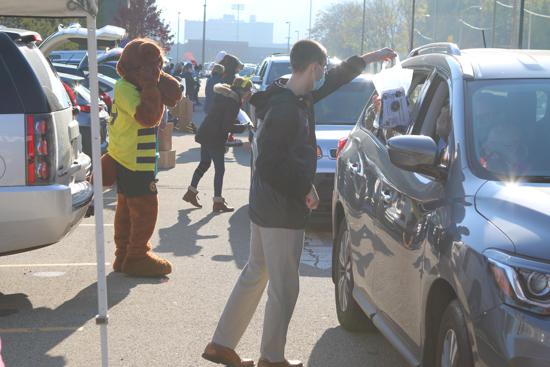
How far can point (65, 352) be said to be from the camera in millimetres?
6336

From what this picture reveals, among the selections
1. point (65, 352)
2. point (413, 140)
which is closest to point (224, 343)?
point (65, 352)

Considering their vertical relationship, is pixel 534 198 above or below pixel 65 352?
above

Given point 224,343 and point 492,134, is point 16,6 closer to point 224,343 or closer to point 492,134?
point 224,343

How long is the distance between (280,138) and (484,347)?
181 centimetres

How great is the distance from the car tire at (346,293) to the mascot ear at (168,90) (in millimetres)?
2140

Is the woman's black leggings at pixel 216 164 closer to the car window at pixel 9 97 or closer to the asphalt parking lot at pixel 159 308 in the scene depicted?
the asphalt parking lot at pixel 159 308

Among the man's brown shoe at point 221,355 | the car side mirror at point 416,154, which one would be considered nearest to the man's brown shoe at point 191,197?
the man's brown shoe at point 221,355

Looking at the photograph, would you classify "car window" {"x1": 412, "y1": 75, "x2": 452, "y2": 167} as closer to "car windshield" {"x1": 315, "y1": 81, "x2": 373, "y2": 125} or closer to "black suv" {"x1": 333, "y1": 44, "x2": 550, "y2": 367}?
"black suv" {"x1": 333, "y1": 44, "x2": 550, "y2": 367}

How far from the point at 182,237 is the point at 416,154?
603 centimetres

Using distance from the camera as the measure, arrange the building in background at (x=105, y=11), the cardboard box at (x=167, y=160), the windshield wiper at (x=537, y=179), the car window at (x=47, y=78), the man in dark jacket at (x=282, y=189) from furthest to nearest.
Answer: the building in background at (x=105, y=11) → the cardboard box at (x=167, y=160) → the car window at (x=47, y=78) → the man in dark jacket at (x=282, y=189) → the windshield wiper at (x=537, y=179)

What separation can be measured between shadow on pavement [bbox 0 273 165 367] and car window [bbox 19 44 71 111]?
4.68 ft

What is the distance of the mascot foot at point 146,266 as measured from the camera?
848cm

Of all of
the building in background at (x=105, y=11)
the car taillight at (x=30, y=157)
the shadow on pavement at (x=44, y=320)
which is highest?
the building in background at (x=105, y=11)

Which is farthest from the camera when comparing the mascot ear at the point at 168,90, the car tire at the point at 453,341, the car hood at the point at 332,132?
the car hood at the point at 332,132
